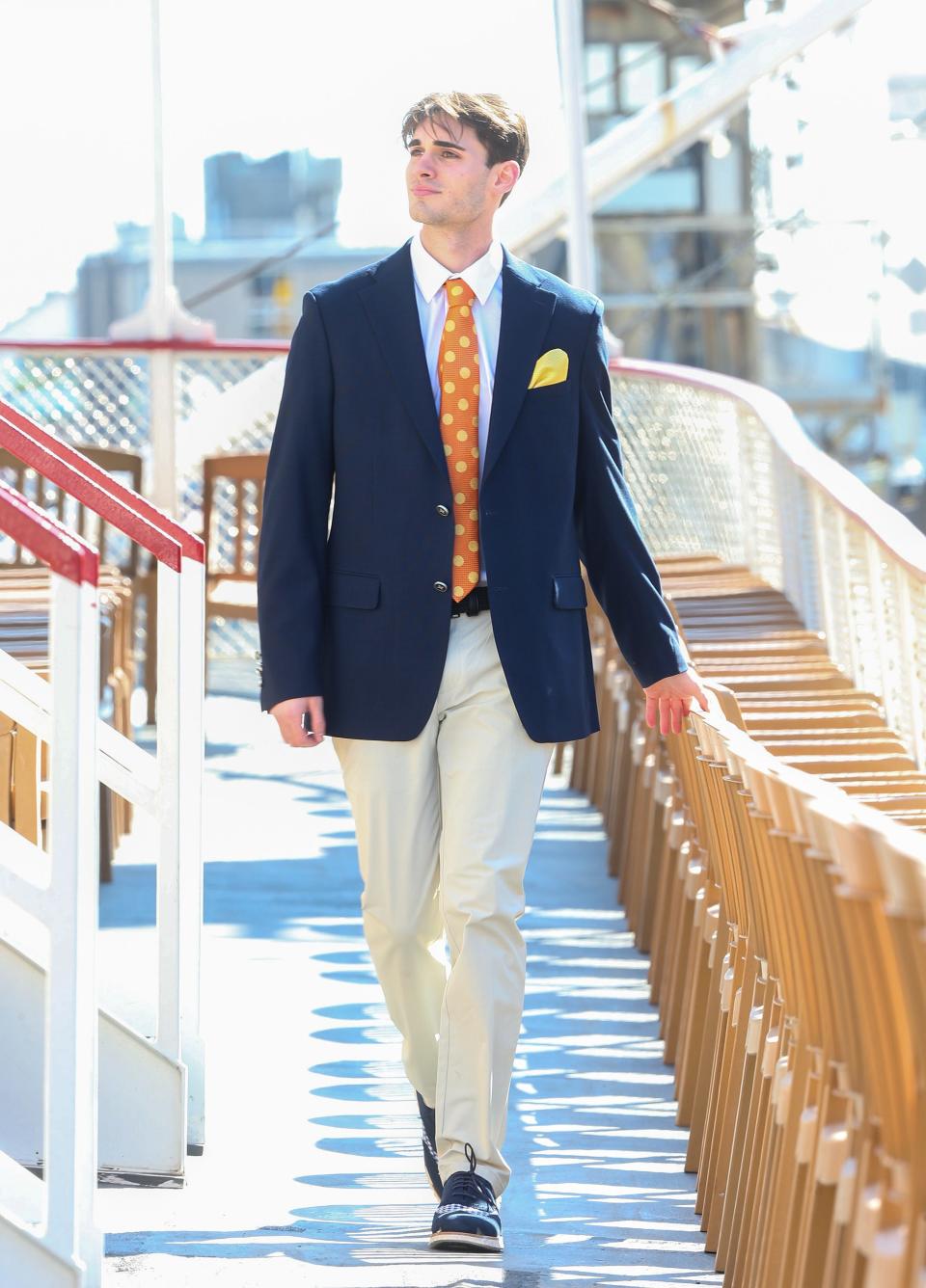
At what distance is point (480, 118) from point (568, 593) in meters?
0.75

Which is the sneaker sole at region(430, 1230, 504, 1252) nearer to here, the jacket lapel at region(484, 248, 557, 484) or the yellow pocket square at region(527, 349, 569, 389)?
the jacket lapel at region(484, 248, 557, 484)

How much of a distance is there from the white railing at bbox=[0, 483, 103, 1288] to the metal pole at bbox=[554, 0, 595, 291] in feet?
26.3

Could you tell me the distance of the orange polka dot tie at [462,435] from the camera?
3348mm

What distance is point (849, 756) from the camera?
4.68 m

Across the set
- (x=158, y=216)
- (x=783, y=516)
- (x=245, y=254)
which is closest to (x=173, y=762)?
(x=783, y=516)

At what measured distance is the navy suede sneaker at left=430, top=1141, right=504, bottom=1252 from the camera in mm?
3197

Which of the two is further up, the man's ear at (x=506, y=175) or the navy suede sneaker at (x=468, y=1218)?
the man's ear at (x=506, y=175)

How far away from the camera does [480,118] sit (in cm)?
340

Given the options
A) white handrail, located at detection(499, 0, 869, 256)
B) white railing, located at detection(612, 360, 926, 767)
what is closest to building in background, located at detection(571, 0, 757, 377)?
white handrail, located at detection(499, 0, 869, 256)

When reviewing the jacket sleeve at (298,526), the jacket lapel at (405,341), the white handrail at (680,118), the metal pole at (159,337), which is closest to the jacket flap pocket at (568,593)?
the jacket lapel at (405,341)

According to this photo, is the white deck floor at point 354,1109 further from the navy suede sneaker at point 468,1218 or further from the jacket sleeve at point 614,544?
the jacket sleeve at point 614,544

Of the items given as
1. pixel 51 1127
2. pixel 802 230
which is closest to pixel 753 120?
pixel 802 230

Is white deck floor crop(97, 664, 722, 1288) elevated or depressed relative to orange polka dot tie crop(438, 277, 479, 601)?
depressed

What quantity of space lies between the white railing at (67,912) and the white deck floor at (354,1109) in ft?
1.53
